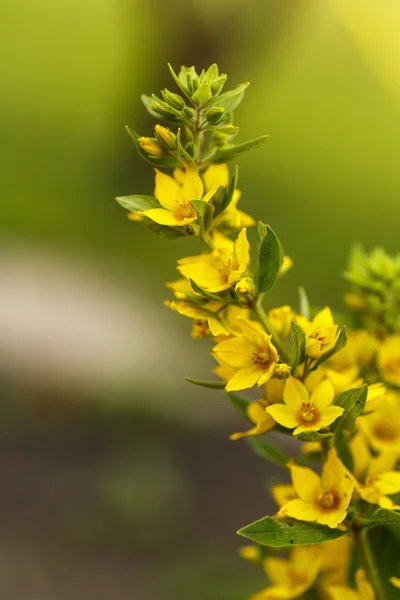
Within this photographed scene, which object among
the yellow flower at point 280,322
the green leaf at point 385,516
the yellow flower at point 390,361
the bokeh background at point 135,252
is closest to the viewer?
the green leaf at point 385,516

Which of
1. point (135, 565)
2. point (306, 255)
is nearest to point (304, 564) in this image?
point (135, 565)

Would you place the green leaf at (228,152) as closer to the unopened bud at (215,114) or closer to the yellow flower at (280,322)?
the unopened bud at (215,114)

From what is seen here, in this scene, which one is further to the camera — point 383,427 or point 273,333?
point 383,427

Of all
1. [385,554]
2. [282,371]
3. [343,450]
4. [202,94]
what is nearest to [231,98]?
[202,94]

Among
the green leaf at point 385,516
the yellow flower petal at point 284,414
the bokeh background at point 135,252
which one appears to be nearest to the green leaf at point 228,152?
the yellow flower petal at point 284,414

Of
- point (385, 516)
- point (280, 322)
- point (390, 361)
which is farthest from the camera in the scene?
point (390, 361)

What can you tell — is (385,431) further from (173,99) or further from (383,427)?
(173,99)

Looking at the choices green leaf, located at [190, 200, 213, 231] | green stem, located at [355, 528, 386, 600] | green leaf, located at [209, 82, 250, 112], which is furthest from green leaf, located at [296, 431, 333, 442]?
green leaf, located at [209, 82, 250, 112]
